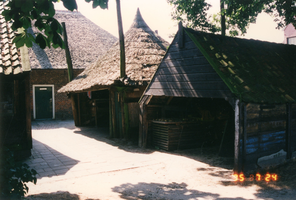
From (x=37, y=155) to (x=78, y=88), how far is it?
4429mm

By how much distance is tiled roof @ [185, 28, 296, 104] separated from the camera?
5.87m

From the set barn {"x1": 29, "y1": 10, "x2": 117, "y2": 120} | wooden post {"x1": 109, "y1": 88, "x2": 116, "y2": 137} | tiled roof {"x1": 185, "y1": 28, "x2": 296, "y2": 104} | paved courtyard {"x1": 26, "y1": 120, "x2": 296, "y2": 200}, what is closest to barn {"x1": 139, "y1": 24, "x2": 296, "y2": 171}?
tiled roof {"x1": 185, "y1": 28, "x2": 296, "y2": 104}

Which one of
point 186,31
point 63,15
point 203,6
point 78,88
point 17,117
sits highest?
point 63,15

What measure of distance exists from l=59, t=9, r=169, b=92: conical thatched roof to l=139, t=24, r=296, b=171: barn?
5.49 ft

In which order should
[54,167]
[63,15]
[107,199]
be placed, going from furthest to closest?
[63,15] < [54,167] < [107,199]

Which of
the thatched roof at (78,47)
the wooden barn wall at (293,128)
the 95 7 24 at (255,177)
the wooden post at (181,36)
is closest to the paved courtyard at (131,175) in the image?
the 95 7 24 at (255,177)

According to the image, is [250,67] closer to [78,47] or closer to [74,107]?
[74,107]

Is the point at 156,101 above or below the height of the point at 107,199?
above

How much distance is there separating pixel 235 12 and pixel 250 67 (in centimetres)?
705

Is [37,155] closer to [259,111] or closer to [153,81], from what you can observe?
[153,81]

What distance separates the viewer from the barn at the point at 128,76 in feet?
33.6

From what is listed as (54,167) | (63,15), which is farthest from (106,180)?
(63,15)

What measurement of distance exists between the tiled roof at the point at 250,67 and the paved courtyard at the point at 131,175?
1.91 meters

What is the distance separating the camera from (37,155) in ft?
26.2
